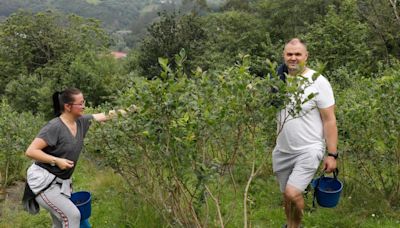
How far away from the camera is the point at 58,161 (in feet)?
11.1

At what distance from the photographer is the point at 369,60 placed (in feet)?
57.8

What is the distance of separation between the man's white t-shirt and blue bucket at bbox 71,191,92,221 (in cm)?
191

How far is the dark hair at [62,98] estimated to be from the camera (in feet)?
11.7

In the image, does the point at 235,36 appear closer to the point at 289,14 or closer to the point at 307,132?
the point at 289,14

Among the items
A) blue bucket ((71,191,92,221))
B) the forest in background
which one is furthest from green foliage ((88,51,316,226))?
blue bucket ((71,191,92,221))

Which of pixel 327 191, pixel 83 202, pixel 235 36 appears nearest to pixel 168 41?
pixel 235 36

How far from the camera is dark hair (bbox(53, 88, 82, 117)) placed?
356 cm

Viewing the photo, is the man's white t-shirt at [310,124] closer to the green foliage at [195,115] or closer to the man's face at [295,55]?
the man's face at [295,55]

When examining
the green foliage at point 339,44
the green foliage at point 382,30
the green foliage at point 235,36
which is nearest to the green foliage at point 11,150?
the green foliage at point 339,44

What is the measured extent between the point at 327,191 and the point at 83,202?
7.47ft

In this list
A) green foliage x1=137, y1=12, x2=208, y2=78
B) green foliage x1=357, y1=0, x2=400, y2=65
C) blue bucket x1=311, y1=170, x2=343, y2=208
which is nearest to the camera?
blue bucket x1=311, y1=170, x2=343, y2=208

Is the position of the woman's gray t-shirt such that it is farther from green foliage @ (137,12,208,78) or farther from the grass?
green foliage @ (137,12,208,78)

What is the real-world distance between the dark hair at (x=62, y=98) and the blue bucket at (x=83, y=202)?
0.86m

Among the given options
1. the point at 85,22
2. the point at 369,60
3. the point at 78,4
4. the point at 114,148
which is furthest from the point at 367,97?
the point at 78,4
